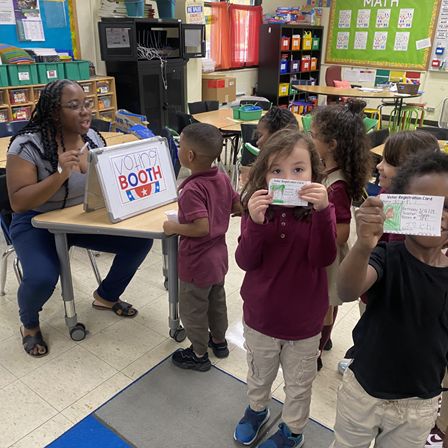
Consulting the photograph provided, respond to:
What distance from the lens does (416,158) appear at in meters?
0.93

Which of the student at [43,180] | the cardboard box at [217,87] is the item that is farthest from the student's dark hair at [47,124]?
the cardboard box at [217,87]

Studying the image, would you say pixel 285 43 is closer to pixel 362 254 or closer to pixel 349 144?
pixel 349 144

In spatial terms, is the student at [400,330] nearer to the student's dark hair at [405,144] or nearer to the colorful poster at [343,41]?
the student's dark hair at [405,144]

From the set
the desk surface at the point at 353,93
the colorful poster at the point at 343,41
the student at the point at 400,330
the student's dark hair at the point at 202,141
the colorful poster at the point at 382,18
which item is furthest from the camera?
the colorful poster at the point at 343,41

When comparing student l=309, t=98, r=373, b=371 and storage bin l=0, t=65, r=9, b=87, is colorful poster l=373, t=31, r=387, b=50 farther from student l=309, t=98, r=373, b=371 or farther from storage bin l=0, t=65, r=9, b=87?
student l=309, t=98, r=373, b=371

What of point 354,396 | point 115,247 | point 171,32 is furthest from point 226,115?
point 354,396

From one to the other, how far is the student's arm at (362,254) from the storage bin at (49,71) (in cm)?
459

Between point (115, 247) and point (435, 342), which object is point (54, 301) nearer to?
point (115, 247)

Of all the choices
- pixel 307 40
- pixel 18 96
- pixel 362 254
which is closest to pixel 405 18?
pixel 307 40

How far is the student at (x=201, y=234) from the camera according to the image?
160cm

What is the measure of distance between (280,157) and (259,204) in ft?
0.57

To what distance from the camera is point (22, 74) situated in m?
4.29

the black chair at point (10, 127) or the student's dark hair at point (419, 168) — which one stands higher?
the student's dark hair at point (419, 168)

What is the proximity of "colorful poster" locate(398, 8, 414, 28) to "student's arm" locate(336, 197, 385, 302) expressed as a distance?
8.35m
